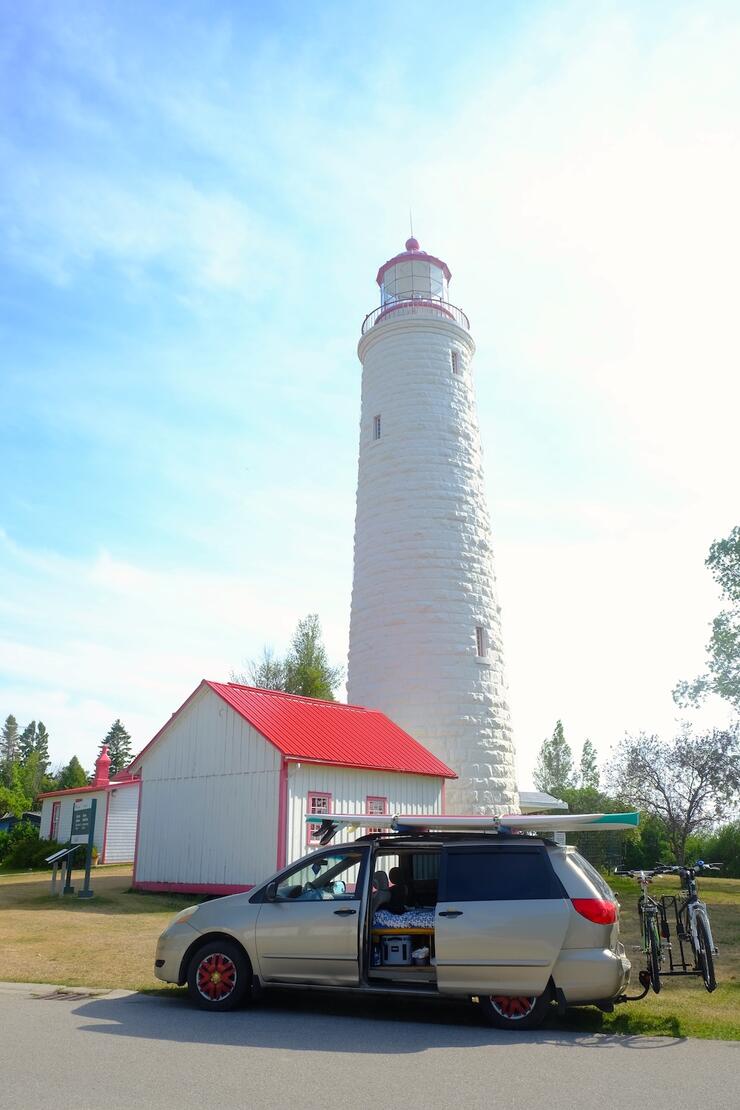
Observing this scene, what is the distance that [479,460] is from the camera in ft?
87.1

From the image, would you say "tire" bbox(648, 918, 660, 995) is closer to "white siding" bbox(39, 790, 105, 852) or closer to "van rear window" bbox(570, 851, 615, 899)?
"van rear window" bbox(570, 851, 615, 899)

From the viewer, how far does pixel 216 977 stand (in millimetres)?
8375

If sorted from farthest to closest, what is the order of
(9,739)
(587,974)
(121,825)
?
1. (9,739)
2. (121,825)
3. (587,974)

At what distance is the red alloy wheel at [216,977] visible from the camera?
8328 mm

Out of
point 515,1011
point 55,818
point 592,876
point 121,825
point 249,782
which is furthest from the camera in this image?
point 55,818

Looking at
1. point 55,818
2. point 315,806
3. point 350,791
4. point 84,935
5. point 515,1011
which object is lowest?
point 84,935

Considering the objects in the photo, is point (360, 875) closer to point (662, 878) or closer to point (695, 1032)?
point (695, 1032)

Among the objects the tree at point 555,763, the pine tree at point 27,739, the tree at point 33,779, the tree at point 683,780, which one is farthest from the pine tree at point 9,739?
the tree at point 683,780

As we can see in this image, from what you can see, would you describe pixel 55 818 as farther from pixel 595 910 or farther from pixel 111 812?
pixel 595 910

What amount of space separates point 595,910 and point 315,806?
11.1 m

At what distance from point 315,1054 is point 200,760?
1299cm

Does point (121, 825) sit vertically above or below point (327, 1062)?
above

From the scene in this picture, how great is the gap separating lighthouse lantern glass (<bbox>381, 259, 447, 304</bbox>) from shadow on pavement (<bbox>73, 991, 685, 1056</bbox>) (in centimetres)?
2263

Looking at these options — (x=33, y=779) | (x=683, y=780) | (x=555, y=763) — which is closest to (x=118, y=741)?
(x=33, y=779)
